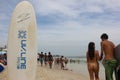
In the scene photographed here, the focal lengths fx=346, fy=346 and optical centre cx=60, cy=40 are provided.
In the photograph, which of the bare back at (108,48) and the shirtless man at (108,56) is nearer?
the shirtless man at (108,56)

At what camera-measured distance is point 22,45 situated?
9711 mm

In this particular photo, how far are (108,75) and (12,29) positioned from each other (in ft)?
9.82

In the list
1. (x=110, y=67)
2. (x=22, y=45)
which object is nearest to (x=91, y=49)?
(x=110, y=67)

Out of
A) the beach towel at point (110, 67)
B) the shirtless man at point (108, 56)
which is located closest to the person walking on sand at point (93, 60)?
the shirtless man at point (108, 56)

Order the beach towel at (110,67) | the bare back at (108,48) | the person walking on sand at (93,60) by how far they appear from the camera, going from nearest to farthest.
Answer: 1. the beach towel at (110,67)
2. the bare back at (108,48)
3. the person walking on sand at (93,60)

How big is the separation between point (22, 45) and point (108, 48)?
240cm

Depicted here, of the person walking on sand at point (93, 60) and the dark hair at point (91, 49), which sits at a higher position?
the dark hair at point (91, 49)

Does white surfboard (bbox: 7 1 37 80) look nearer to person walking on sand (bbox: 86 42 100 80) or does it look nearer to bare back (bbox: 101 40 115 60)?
person walking on sand (bbox: 86 42 100 80)

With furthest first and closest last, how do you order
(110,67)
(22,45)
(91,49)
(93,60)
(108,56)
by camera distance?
(93,60) → (91,49) → (22,45) → (108,56) → (110,67)

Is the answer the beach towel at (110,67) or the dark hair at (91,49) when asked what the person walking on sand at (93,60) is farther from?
the beach towel at (110,67)

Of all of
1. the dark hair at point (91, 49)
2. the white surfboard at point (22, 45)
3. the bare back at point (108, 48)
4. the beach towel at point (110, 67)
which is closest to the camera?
the beach towel at point (110, 67)

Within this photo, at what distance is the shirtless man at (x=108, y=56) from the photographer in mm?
9328

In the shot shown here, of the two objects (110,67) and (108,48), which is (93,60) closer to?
(108,48)

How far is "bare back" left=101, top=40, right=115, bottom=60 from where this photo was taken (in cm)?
950
